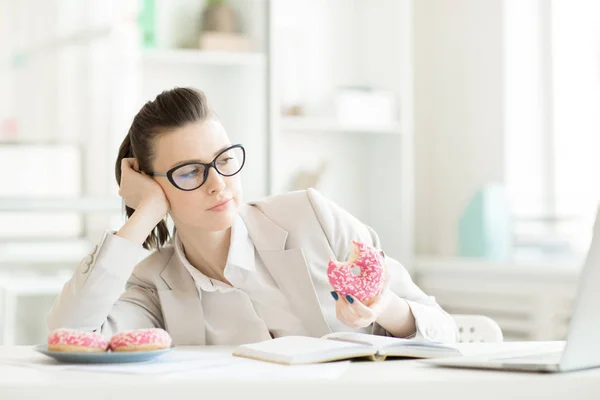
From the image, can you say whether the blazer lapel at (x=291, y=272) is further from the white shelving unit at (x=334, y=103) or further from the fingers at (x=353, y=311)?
the white shelving unit at (x=334, y=103)

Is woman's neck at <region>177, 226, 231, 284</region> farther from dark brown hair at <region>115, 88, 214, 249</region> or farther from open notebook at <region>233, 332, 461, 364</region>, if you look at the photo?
open notebook at <region>233, 332, 461, 364</region>

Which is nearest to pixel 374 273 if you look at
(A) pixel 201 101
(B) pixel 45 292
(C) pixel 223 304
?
(C) pixel 223 304

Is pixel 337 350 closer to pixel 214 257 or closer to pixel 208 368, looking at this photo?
pixel 208 368

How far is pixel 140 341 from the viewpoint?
4.23 feet

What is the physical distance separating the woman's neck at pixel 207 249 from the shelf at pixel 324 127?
188 centimetres

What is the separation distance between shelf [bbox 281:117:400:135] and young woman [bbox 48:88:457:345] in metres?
1.81

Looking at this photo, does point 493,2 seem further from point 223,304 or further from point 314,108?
point 223,304

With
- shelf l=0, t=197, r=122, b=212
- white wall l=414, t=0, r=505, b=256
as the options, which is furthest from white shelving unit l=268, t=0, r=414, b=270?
shelf l=0, t=197, r=122, b=212

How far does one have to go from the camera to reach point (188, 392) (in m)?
1.06

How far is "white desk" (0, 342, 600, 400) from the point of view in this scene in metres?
1.05

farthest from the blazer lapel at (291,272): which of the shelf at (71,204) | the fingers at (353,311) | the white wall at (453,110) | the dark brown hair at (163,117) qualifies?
the white wall at (453,110)

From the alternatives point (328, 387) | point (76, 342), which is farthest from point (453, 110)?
point (328, 387)

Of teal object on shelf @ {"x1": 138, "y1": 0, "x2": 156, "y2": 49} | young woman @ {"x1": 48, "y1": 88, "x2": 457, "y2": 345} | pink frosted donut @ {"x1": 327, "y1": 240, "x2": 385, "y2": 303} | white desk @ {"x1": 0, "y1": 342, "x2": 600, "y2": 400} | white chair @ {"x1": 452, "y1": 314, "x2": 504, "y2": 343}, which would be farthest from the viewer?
teal object on shelf @ {"x1": 138, "y1": 0, "x2": 156, "y2": 49}

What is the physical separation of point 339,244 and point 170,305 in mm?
357
